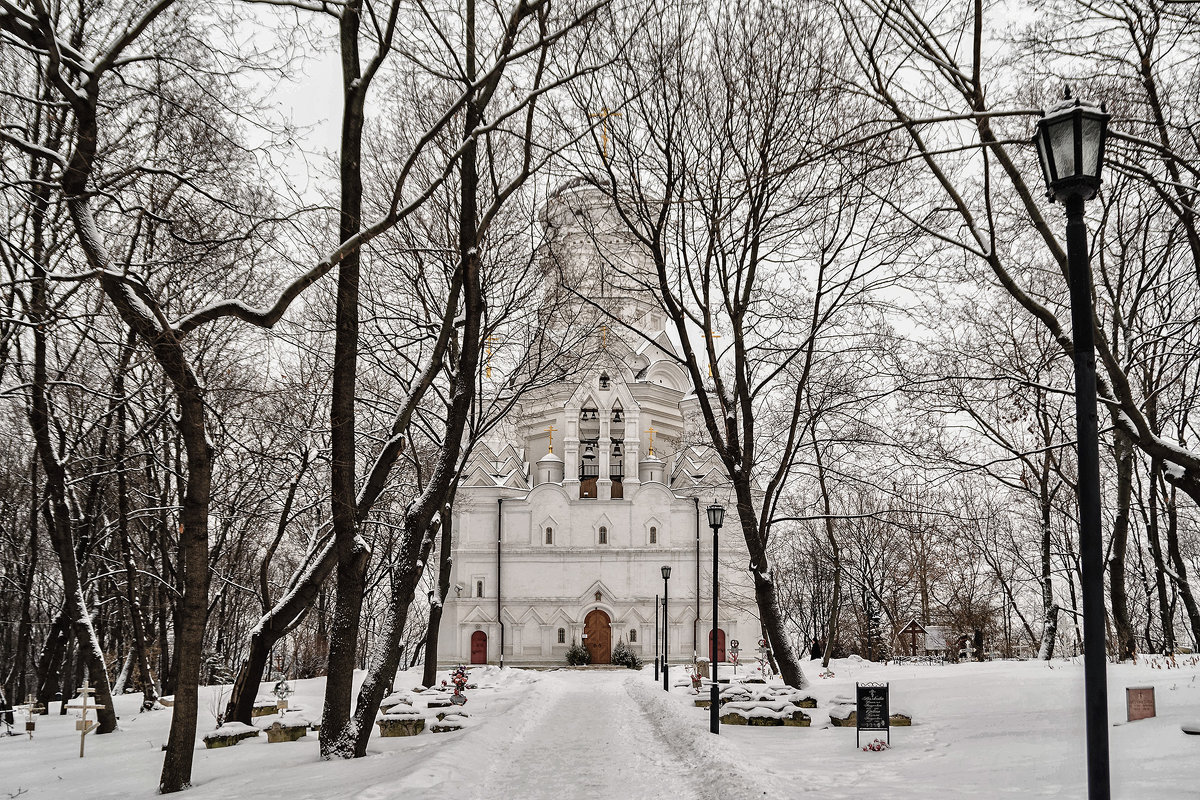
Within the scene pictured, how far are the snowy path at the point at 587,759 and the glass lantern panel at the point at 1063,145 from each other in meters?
7.05

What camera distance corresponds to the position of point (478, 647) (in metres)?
53.6

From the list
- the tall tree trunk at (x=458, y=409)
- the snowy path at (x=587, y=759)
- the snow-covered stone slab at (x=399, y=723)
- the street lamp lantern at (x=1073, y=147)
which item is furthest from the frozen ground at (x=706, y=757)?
the street lamp lantern at (x=1073, y=147)

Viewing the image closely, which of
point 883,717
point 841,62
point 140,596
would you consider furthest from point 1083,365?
point 140,596

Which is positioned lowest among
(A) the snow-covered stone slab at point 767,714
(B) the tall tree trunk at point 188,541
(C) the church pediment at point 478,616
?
(C) the church pediment at point 478,616

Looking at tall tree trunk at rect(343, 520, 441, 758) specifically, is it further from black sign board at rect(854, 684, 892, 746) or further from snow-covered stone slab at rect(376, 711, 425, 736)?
black sign board at rect(854, 684, 892, 746)

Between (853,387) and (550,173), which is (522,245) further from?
(853,387)

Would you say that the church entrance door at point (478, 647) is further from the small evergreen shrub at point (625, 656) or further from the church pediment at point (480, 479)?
the church pediment at point (480, 479)

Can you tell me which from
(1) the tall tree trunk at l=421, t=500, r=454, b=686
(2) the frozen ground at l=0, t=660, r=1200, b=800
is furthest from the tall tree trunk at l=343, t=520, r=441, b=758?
(1) the tall tree trunk at l=421, t=500, r=454, b=686

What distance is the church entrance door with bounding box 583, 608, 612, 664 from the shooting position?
53.1 metres

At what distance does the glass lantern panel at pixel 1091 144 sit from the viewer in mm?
5969

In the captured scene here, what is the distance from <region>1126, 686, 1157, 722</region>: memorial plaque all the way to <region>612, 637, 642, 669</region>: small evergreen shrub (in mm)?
39843

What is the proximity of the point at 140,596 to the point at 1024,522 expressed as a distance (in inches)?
1513

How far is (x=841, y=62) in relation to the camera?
1628 centimetres

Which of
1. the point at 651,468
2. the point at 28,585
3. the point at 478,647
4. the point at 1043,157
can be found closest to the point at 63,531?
the point at 28,585
